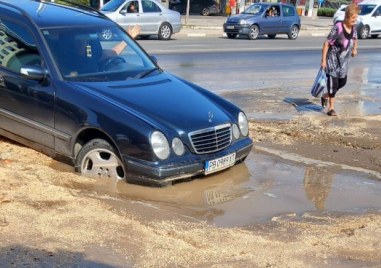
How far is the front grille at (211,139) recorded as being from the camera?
6039mm

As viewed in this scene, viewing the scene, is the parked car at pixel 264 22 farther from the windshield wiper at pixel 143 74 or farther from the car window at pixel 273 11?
the windshield wiper at pixel 143 74

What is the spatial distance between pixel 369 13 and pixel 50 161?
31.1m

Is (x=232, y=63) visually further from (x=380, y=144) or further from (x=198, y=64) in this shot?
(x=380, y=144)

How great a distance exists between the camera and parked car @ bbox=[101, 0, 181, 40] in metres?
24.4

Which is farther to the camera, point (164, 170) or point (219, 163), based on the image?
point (219, 163)

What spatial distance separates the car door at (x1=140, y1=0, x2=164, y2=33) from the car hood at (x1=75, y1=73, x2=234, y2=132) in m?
18.8

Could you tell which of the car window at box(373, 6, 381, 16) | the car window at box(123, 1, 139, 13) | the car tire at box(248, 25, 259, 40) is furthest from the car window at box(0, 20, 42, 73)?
the car window at box(373, 6, 381, 16)

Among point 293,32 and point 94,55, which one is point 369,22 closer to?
point 293,32

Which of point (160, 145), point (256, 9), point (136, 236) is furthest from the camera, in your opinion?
point (256, 9)

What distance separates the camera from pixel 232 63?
17.9m

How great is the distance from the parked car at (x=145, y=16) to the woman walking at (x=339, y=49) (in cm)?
1503

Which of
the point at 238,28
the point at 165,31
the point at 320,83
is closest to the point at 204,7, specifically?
the point at 238,28

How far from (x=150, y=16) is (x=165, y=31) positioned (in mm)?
1048

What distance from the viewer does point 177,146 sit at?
5.89 metres
